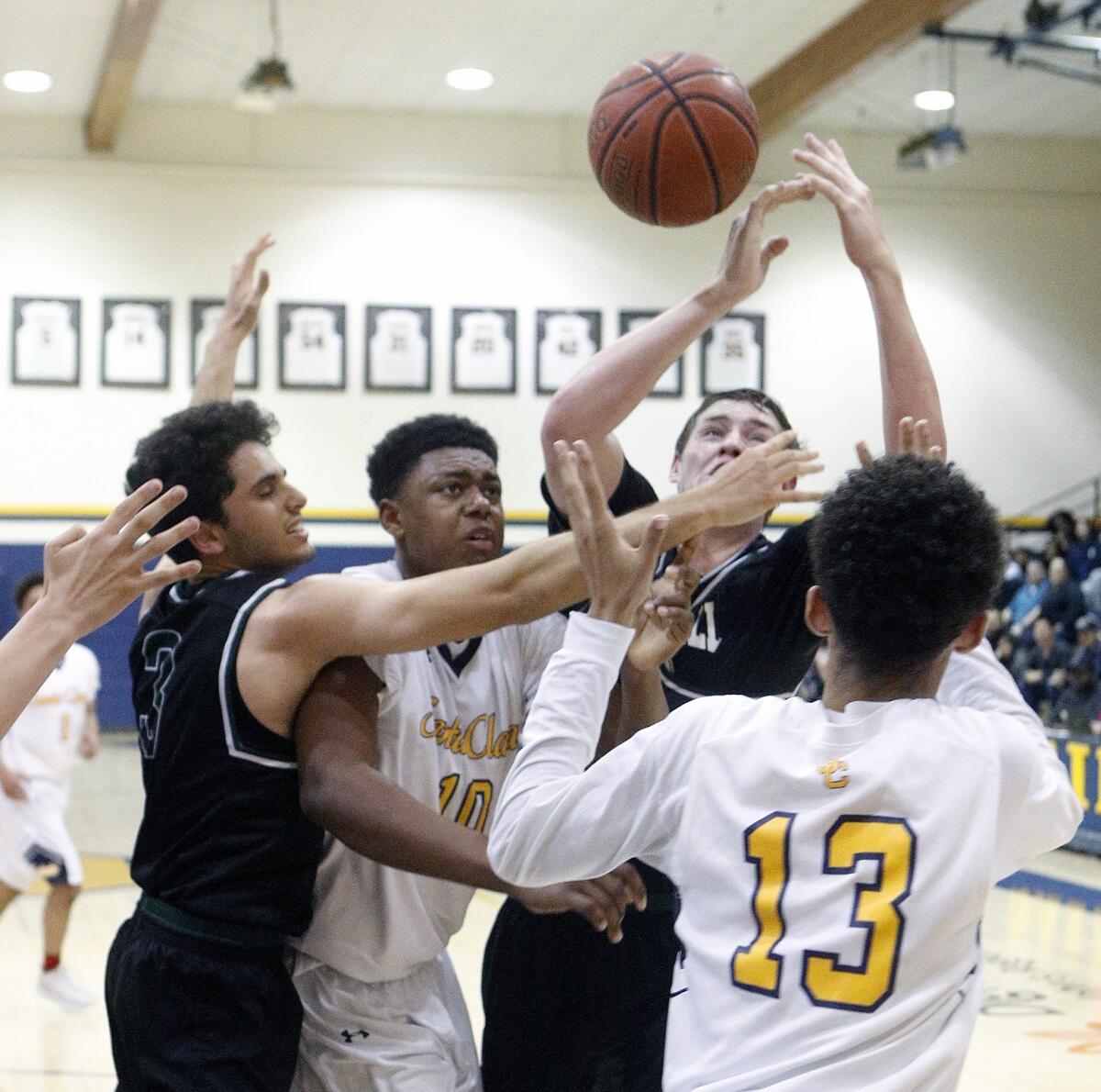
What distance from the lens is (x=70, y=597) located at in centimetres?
215

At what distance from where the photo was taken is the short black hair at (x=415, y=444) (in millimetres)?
3020

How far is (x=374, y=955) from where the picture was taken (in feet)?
8.46

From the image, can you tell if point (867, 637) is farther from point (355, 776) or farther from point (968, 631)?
point (355, 776)

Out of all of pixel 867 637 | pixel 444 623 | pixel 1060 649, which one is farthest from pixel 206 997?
pixel 1060 649

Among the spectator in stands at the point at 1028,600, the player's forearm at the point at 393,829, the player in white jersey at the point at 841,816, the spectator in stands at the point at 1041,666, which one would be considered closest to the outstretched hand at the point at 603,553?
the player in white jersey at the point at 841,816

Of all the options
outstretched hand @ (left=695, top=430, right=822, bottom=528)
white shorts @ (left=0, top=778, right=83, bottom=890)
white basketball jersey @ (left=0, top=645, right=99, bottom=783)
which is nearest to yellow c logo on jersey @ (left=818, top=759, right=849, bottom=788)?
outstretched hand @ (left=695, top=430, right=822, bottom=528)

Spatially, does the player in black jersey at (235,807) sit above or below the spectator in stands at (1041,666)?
above

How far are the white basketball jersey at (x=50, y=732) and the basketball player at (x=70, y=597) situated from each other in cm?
487

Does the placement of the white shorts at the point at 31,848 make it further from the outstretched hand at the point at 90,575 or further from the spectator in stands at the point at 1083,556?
the spectator in stands at the point at 1083,556

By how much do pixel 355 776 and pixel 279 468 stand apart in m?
0.64

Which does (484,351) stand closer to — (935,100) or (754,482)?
(935,100)

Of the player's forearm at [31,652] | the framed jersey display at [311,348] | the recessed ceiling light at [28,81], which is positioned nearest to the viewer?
the player's forearm at [31,652]

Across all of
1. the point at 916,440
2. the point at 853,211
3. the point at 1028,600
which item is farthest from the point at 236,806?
the point at 1028,600

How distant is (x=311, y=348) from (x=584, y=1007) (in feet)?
38.5
